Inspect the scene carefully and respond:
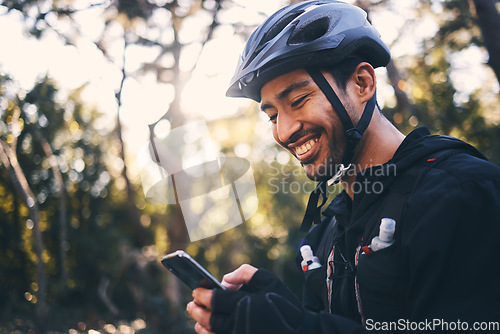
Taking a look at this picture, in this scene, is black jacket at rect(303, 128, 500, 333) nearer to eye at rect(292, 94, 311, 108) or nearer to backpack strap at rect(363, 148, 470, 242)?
backpack strap at rect(363, 148, 470, 242)

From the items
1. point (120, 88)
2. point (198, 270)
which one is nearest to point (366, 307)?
point (198, 270)

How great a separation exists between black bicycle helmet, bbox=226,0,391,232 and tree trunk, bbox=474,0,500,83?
1.65 m

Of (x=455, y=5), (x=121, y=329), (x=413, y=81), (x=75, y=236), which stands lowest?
(x=75, y=236)

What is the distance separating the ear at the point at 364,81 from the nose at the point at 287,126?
1.40 feet

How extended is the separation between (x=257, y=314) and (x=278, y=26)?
199 centimetres

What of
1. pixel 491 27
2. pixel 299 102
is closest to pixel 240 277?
pixel 299 102

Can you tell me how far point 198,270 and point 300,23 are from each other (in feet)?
5.65

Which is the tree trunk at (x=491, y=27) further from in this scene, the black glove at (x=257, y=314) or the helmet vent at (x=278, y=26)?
the black glove at (x=257, y=314)

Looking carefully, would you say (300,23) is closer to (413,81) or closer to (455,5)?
(455,5)

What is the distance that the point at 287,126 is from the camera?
2.41 metres

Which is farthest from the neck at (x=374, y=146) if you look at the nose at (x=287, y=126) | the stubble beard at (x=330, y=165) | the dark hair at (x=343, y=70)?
the nose at (x=287, y=126)

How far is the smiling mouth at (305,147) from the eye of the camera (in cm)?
239

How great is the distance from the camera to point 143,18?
12172mm

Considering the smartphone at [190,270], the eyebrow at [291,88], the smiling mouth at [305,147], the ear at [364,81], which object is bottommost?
the smartphone at [190,270]
